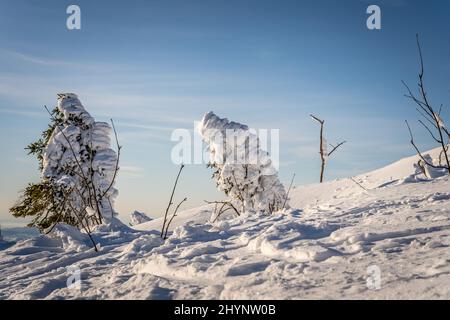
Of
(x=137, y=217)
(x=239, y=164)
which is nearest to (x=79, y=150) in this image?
(x=239, y=164)

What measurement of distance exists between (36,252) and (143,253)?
2092 millimetres

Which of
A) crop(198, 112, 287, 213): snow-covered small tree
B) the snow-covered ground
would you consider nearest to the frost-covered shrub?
crop(198, 112, 287, 213): snow-covered small tree

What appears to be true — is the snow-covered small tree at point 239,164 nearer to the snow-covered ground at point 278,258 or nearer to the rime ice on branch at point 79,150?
the rime ice on branch at point 79,150

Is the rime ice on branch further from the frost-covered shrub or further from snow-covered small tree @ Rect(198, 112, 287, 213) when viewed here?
the frost-covered shrub

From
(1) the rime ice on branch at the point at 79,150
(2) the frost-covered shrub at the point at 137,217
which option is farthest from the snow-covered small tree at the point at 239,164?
(2) the frost-covered shrub at the point at 137,217

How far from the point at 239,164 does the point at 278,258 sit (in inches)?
434

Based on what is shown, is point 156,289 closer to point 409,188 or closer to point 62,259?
point 62,259

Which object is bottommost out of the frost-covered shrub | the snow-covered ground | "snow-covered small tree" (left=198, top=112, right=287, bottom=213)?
the frost-covered shrub

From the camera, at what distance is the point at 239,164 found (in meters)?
14.1

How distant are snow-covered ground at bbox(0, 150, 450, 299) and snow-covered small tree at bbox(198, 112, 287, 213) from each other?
8683mm

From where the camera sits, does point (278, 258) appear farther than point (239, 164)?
No

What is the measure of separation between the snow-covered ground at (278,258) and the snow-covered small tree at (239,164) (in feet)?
28.5

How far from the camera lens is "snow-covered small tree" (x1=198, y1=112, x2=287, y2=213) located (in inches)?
557

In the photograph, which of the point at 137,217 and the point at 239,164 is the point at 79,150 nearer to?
the point at 239,164
